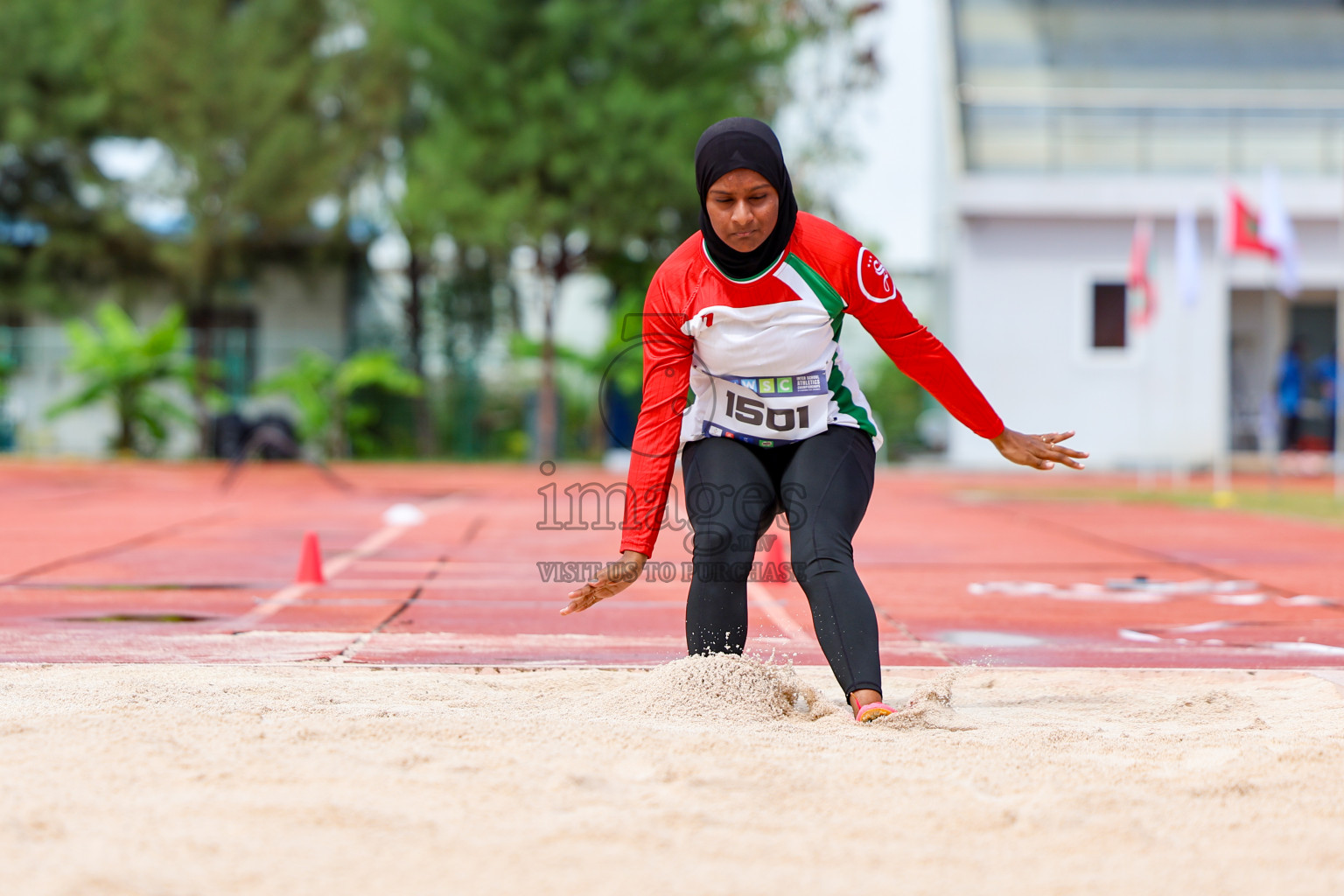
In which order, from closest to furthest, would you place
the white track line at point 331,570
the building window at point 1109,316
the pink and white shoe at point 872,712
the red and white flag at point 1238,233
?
the pink and white shoe at point 872,712 → the white track line at point 331,570 → the red and white flag at point 1238,233 → the building window at point 1109,316

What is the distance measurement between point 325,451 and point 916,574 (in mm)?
17254

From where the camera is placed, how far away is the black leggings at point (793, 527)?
12.2 ft

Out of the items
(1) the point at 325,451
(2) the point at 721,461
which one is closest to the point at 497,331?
(1) the point at 325,451

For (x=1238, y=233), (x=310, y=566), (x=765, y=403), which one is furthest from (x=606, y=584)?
(x=1238, y=233)

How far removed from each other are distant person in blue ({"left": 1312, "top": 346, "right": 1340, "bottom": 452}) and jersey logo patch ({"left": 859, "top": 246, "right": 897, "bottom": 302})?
18.5 m

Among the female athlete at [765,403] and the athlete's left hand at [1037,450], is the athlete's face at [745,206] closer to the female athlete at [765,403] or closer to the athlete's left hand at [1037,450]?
the female athlete at [765,403]

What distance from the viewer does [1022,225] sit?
853 inches

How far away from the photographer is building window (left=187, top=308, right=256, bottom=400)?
2498cm

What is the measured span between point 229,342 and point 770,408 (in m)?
23.1

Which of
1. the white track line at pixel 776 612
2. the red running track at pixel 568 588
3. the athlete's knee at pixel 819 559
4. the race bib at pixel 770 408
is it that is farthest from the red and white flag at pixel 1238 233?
the athlete's knee at pixel 819 559

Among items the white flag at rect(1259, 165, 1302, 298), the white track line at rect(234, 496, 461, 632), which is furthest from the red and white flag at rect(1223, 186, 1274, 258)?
the white track line at rect(234, 496, 461, 632)

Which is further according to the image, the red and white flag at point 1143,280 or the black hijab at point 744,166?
the red and white flag at point 1143,280

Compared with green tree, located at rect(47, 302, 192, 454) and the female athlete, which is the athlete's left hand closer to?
the female athlete

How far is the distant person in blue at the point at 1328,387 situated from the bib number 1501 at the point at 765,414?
1863 centimetres
